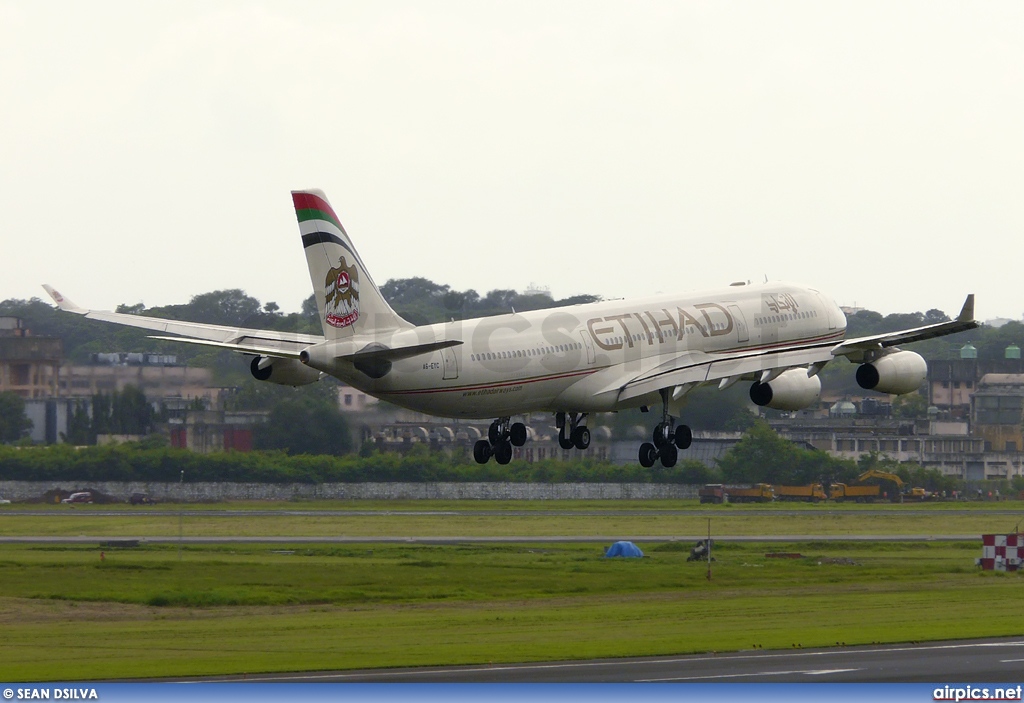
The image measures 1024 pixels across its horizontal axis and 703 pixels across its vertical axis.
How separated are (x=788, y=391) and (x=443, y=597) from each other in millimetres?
27898

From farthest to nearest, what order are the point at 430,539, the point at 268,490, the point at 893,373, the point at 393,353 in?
the point at 268,490 → the point at 430,539 → the point at 893,373 → the point at 393,353

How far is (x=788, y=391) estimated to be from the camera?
A: 6588cm

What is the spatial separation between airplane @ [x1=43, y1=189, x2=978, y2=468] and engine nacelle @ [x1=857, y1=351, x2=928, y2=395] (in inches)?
2.2

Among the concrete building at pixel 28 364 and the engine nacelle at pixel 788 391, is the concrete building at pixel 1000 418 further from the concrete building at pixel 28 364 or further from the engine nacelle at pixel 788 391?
the engine nacelle at pixel 788 391

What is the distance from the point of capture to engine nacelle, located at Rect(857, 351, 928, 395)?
66.5 m

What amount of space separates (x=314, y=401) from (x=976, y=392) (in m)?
90.7

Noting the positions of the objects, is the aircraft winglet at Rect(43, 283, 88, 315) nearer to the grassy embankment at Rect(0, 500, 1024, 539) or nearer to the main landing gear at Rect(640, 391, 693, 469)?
the main landing gear at Rect(640, 391, 693, 469)

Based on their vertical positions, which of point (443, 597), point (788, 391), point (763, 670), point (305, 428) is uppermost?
point (305, 428)

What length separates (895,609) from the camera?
79.8 meters

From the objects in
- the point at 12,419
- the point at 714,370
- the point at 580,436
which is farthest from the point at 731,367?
the point at 12,419

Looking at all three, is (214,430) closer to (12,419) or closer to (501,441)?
(12,419)

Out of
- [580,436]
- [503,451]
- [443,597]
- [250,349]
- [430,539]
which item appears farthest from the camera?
[430,539]

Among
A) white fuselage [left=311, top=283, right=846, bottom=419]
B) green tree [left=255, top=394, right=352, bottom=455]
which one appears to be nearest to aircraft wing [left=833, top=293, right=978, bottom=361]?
white fuselage [left=311, top=283, right=846, bottom=419]

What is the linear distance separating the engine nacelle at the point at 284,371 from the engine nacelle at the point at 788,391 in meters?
18.1
